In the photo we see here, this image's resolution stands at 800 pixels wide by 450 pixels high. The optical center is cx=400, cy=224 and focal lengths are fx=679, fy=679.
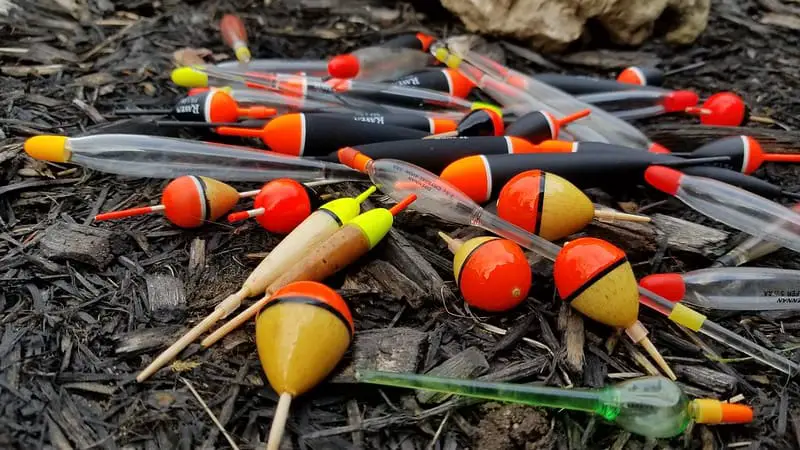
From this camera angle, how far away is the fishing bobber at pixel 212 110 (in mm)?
2682

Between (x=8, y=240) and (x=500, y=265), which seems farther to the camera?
(x=8, y=240)

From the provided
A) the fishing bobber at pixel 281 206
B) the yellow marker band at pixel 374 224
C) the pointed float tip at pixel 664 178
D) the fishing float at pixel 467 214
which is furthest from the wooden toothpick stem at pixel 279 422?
the pointed float tip at pixel 664 178

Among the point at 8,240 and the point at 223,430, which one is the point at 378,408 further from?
the point at 8,240

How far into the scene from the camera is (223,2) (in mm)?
3730

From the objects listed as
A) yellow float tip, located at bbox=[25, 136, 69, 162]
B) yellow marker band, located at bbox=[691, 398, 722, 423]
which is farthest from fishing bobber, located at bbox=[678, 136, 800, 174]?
yellow float tip, located at bbox=[25, 136, 69, 162]

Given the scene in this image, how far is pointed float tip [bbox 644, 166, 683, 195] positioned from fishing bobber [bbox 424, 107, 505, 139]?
1.98 ft

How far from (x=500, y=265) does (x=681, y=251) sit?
75cm

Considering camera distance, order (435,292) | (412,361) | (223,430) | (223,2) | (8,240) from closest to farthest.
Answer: (223,430) < (412,361) < (435,292) < (8,240) < (223,2)

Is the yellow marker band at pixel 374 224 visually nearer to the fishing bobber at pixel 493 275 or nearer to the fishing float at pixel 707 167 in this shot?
the fishing bobber at pixel 493 275

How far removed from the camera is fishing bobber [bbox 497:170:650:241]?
2150 mm

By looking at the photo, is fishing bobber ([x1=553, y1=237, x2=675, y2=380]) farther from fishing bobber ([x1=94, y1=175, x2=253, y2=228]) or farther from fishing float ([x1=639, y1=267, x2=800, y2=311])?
fishing bobber ([x1=94, y1=175, x2=253, y2=228])

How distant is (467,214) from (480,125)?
571 millimetres

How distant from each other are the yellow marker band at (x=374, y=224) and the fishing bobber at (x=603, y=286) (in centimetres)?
54

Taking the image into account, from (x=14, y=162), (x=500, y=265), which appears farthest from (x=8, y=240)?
(x=500, y=265)
